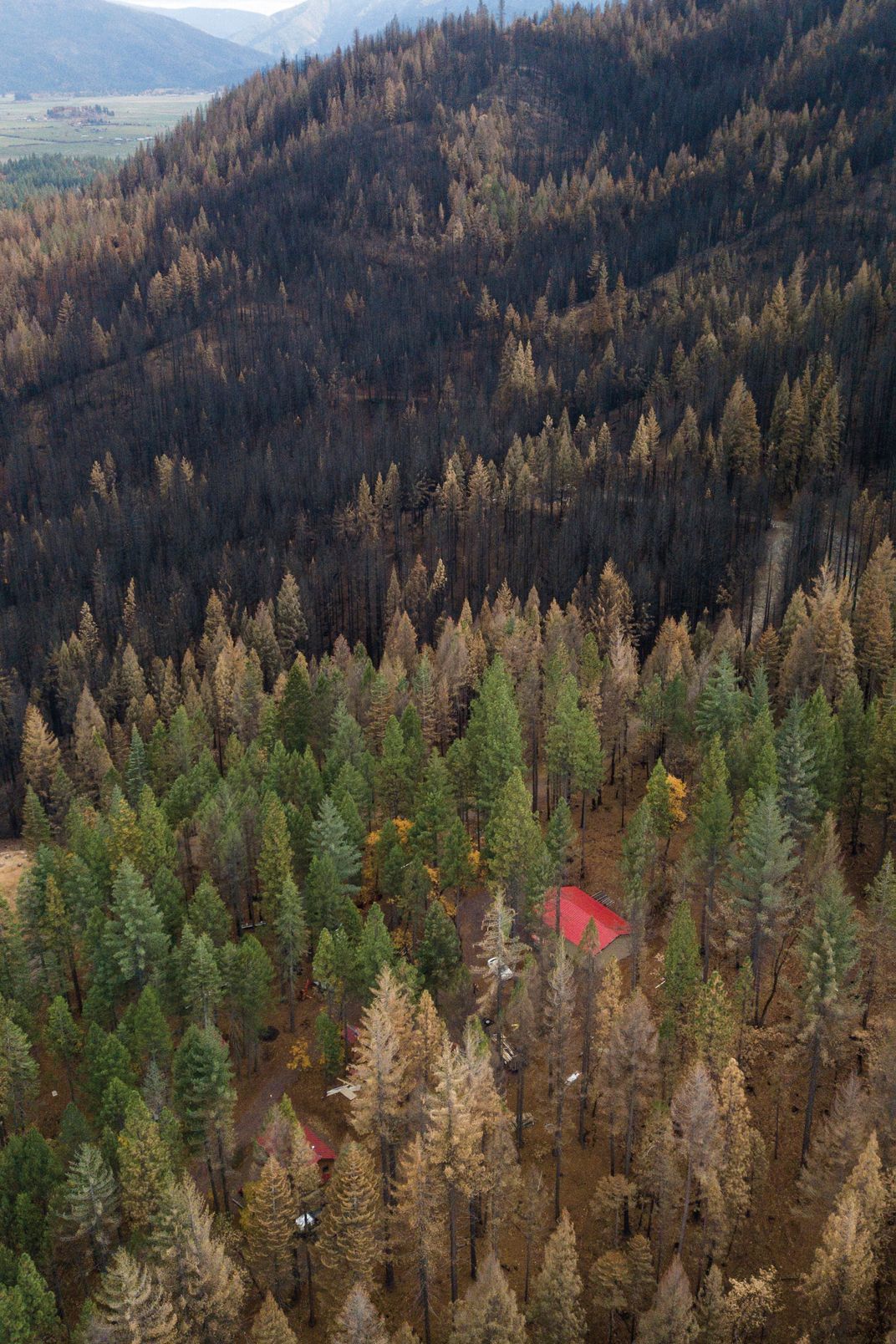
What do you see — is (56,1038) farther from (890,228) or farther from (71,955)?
(890,228)

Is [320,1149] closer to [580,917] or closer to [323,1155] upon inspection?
[323,1155]

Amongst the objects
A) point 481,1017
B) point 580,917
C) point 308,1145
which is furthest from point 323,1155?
point 580,917

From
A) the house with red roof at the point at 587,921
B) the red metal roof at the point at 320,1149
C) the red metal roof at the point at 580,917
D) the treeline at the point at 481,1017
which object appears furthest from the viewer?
the red metal roof at the point at 580,917

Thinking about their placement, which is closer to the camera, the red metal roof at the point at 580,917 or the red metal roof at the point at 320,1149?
the red metal roof at the point at 320,1149

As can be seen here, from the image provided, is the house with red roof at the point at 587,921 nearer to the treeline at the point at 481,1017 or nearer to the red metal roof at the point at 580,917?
the red metal roof at the point at 580,917

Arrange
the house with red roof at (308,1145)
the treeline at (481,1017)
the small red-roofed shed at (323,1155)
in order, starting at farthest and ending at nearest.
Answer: the small red-roofed shed at (323,1155), the house with red roof at (308,1145), the treeline at (481,1017)

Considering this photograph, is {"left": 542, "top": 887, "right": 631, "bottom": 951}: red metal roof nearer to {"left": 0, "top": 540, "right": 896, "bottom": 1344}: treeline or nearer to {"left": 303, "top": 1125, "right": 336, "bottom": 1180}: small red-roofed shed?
{"left": 0, "top": 540, "right": 896, "bottom": 1344}: treeline

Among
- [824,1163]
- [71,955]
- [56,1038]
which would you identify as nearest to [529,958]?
[824,1163]

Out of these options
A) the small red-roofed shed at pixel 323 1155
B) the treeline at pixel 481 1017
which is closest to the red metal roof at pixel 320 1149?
the small red-roofed shed at pixel 323 1155
